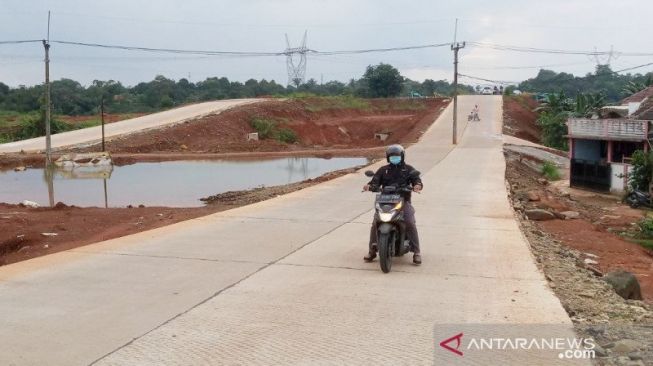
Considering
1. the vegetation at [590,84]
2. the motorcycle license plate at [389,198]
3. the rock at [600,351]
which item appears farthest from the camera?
the vegetation at [590,84]

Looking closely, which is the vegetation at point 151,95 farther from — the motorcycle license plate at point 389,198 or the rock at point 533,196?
the motorcycle license plate at point 389,198

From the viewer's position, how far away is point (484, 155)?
33.1 meters

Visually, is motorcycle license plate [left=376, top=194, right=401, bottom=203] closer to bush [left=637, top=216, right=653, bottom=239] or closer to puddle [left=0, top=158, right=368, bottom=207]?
puddle [left=0, top=158, right=368, bottom=207]

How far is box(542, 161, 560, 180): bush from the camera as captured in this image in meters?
35.6

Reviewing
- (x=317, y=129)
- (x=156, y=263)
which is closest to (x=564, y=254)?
(x=156, y=263)

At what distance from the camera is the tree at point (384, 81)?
267 ft

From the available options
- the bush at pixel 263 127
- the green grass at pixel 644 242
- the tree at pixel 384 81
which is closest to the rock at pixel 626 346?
the green grass at pixel 644 242

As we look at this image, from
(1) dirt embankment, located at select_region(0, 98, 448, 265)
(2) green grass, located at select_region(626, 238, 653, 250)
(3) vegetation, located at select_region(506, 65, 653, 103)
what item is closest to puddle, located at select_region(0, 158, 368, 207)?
(1) dirt embankment, located at select_region(0, 98, 448, 265)

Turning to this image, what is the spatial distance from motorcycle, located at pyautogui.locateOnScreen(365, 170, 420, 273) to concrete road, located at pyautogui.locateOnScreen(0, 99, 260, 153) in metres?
32.9

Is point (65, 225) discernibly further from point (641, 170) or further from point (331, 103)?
point (331, 103)

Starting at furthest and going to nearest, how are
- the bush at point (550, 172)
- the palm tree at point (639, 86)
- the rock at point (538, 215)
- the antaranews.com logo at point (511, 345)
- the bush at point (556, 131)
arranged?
the palm tree at point (639, 86) → the bush at point (556, 131) → the bush at point (550, 172) → the rock at point (538, 215) → the antaranews.com logo at point (511, 345)

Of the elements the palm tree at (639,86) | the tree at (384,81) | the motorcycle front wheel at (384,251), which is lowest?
the motorcycle front wheel at (384,251)

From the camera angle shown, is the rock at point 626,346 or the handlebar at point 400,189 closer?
the rock at point 626,346

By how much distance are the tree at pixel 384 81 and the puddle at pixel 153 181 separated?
47534mm
